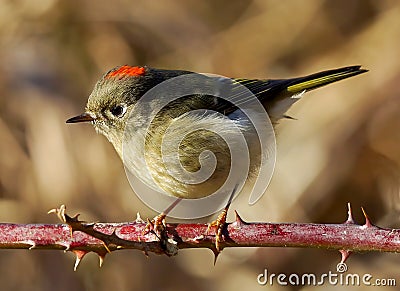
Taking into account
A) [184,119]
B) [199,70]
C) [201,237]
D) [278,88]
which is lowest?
[201,237]

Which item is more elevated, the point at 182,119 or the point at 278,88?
the point at 278,88

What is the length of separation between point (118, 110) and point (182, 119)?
400 mm

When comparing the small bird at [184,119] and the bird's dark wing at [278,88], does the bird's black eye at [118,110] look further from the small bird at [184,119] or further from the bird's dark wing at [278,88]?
the bird's dark wing at [278,88]

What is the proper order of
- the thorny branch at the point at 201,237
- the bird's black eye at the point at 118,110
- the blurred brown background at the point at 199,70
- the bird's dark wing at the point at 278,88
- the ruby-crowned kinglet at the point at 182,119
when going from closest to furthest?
1. the thorny branch at the point at 201,237
2. the ruby-crowned kinglet at the point at 182,119
3. the bird's black eye at the point at 118,110
4. the bird's dark wing at the point at 278,88
5. the blurred brown background at the point at 199,70

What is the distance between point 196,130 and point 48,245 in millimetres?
1242

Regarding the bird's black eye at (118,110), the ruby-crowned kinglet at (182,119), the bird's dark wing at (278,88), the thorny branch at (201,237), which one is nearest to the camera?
the thorny branch at (201,237)

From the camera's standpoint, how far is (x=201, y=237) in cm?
271

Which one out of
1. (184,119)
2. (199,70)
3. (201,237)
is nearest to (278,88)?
(184,119)

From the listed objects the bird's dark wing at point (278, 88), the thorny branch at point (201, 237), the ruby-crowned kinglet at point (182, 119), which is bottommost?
the thorny branch at point (201, 237)

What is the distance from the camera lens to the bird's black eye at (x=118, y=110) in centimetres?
378

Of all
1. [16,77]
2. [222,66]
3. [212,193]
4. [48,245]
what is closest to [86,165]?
[16,77]

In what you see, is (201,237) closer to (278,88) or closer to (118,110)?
(118,110)

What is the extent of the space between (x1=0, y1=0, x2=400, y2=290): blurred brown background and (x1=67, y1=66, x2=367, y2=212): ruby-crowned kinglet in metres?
1.20

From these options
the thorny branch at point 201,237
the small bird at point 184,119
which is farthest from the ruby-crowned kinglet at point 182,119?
the thorny branch at point 201,237
